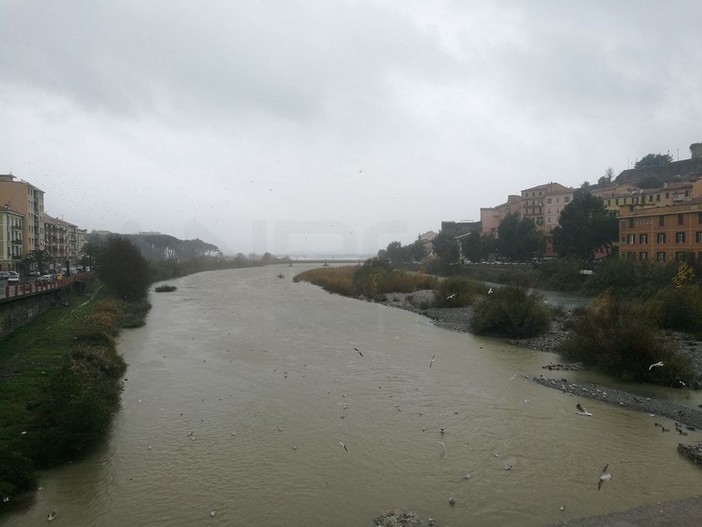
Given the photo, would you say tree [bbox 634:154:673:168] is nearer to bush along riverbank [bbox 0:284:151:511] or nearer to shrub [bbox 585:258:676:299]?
shrub [bbox 585:258:676:299]

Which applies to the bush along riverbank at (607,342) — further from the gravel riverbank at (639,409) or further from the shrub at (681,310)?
the shrub at (681,310)

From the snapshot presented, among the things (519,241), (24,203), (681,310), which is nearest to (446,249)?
(519,241)

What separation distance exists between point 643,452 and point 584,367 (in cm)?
461

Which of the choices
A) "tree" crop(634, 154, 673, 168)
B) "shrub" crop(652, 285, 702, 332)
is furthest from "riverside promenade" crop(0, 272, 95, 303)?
"tree" crop(634, 154, 673, 168)

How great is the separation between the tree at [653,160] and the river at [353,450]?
60.5 m

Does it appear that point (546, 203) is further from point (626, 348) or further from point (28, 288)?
point (28, 288)

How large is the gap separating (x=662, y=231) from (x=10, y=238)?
37.4 metres

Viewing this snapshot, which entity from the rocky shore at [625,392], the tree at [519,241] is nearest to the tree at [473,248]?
the tree at [519,241]

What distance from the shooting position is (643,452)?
265 inches

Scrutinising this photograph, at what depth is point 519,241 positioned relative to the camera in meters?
38.2

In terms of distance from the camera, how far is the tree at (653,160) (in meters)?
60.9

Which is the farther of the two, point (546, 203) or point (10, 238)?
point (546, 203)

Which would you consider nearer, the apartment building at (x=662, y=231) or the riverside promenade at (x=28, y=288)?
the riverside promenade at (x=28, y=288)

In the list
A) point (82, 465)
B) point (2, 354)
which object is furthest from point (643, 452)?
point (2, 354)
